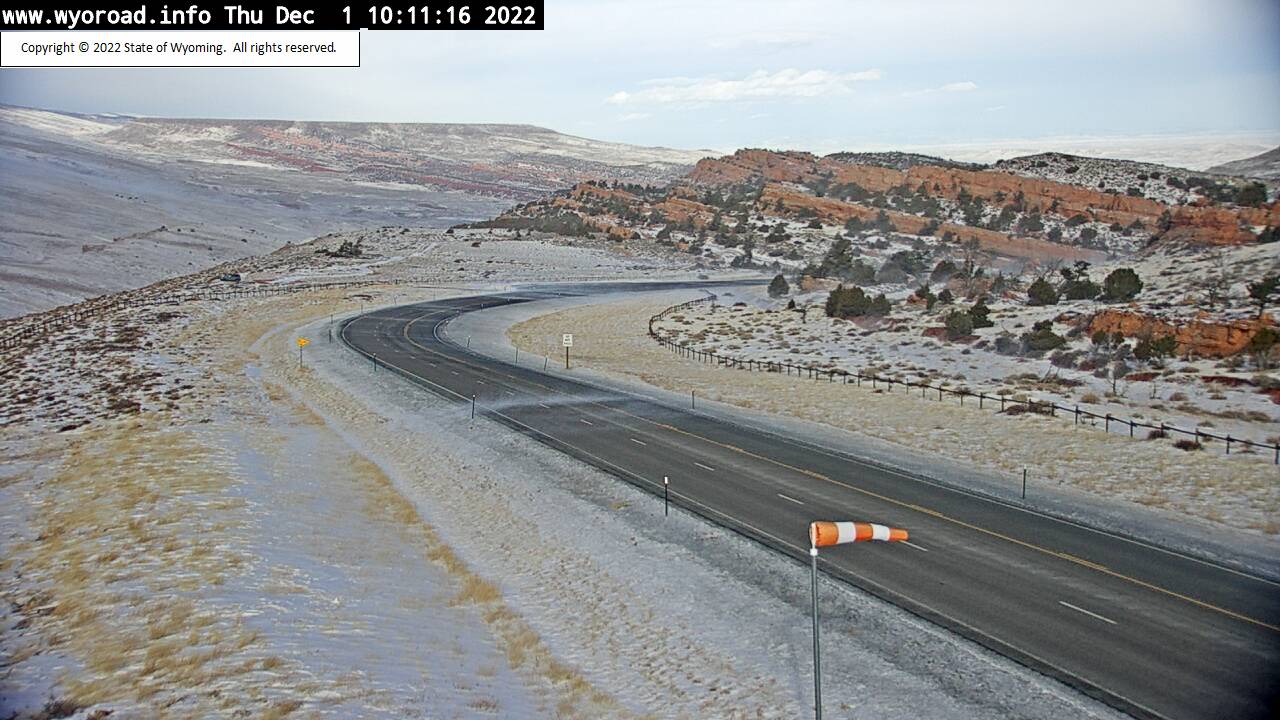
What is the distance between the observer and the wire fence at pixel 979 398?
84.9ft

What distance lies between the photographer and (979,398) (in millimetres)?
34062

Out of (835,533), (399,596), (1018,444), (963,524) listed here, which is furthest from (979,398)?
(835,533)

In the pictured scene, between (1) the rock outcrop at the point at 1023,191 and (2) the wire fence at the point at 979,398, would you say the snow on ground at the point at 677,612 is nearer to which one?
Answer: (2) the wire fence at the point at 979,398

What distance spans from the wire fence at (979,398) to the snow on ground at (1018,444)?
58cm

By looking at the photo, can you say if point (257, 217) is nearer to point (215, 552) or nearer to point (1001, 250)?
point (1001, 250)

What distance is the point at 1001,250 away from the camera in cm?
10319

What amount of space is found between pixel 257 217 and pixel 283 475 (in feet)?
542

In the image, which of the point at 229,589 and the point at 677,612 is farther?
the point at 229,589

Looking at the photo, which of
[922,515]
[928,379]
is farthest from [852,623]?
[928,379]

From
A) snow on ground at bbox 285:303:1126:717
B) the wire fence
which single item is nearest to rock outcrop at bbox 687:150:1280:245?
the wire fence

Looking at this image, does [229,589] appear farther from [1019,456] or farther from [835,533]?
Result: [1019,456]

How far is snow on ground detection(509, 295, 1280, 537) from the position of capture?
21.0 meters

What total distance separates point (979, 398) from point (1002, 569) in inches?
738

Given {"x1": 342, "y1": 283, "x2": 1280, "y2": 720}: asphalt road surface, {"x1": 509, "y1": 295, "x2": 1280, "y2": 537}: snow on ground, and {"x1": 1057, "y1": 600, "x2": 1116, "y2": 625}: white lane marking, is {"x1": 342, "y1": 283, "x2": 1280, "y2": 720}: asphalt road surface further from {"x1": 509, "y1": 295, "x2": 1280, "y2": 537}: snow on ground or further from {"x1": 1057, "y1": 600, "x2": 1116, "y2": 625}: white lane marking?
{"x1": 509, "y1": 295, "x2": 1280, "y2": 537}: snow on ground
